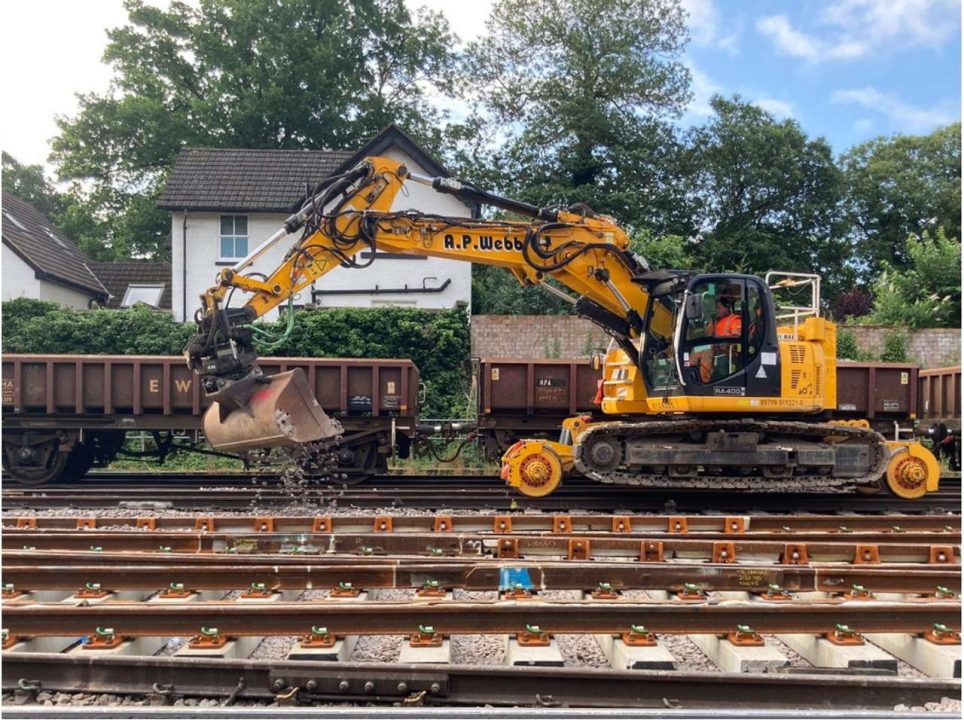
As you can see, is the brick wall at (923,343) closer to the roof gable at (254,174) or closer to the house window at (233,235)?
the roof gable at (254,174)

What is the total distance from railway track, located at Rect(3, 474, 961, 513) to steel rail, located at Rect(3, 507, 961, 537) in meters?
1.56

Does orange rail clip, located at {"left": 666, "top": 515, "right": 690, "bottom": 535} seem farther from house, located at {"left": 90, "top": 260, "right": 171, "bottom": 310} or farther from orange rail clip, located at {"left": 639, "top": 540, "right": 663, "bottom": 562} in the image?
house, located at {"left": 90, "top": 260, "right": 171, "bottom": 310}

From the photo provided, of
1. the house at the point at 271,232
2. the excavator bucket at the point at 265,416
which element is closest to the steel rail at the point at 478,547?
the excavator bucket at the point at 265,416

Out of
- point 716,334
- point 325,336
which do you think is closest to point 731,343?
point 716,334

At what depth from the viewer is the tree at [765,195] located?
94.4 ft

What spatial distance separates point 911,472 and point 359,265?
7425 millimetres

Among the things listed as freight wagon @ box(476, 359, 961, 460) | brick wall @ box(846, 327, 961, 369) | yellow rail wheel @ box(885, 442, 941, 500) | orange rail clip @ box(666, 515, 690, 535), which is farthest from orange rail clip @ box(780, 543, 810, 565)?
brick wall @ box(846, 327, 961, 369)

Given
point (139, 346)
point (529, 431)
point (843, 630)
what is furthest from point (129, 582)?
point (139, 346)

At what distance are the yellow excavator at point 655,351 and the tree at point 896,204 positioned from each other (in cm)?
2627

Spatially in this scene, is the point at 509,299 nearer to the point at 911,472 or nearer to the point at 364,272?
the point at 364,272

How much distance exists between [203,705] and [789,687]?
9.79 ft

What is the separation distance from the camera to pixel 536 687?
3.69m

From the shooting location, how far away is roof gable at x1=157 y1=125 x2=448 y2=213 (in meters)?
22.1

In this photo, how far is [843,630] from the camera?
4223mm
